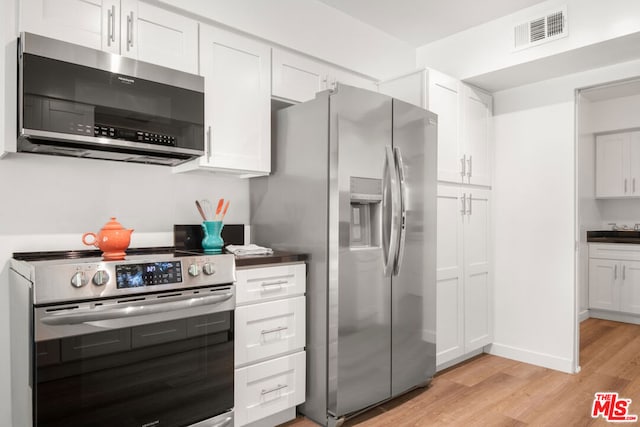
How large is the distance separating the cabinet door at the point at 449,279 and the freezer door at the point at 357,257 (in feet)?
2.48

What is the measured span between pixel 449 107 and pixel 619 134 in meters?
2.24

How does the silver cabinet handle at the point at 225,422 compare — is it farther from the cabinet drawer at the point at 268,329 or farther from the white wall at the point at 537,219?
the white wall at the point at 537,219

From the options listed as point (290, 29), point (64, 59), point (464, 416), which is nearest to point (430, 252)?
point (464, 416)

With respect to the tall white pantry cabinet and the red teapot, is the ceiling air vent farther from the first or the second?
the red teapot

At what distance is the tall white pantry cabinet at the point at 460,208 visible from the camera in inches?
123

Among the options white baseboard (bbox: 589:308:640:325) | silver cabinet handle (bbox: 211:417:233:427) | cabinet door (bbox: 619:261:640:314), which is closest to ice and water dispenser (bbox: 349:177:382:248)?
silver cabinet handle (bbox: 211:417:233:427)

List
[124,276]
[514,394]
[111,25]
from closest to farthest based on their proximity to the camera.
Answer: [124,276] < [111,25] < [514,394]

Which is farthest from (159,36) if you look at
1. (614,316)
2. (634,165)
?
(614,316)

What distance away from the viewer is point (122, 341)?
67.0 inches

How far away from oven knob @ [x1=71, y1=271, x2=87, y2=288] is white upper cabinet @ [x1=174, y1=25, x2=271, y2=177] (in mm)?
902

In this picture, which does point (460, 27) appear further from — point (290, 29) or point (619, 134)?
point (619, 134)

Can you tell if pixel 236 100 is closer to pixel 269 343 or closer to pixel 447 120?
pixel 269 343

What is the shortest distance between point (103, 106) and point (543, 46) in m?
2.84

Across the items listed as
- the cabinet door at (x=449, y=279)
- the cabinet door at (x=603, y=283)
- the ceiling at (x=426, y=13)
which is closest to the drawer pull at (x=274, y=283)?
the cabinet door at (x=449, y=279)
